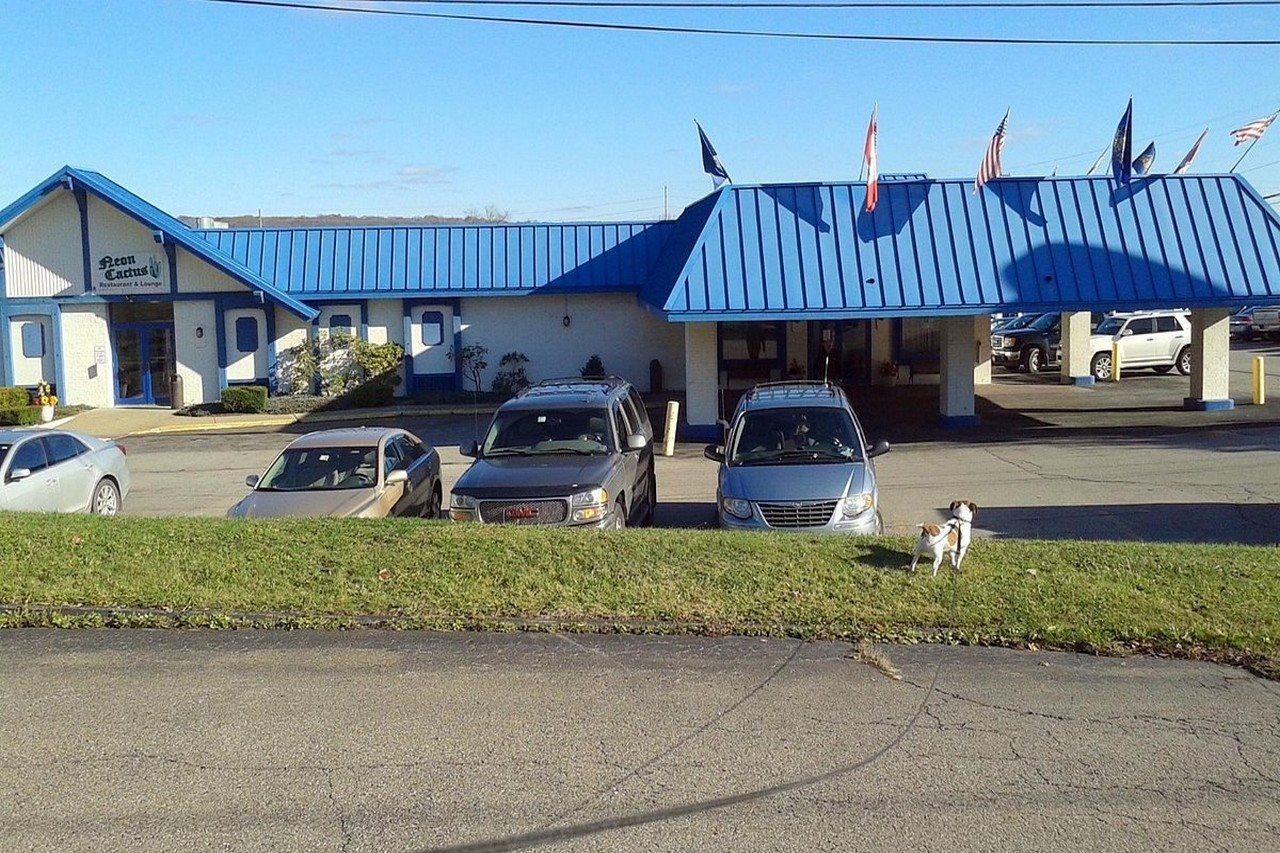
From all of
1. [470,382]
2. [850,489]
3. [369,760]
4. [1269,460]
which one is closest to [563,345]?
[470,382]

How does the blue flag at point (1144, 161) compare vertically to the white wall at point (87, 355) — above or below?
above

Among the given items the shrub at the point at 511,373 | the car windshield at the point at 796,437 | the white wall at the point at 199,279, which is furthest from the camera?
the shrub at the point at 511,373

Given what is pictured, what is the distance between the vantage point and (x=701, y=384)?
24156 millimetres

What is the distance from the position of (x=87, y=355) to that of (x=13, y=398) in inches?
117

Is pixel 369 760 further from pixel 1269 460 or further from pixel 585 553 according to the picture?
pixel 1269 460

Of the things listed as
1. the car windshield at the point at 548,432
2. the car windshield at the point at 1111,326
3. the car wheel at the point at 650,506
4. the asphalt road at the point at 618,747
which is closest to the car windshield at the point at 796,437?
the car windshield at the point at 548,432

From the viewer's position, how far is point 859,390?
3381cm

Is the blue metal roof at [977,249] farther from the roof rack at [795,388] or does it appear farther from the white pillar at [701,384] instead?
the roof rack at [795,388]

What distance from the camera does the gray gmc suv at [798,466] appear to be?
11820 millimetres

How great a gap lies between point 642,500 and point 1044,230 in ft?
40.8

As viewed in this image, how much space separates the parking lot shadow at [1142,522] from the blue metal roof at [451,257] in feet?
59.1

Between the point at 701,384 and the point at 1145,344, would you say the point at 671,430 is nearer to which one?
the point at 701,384

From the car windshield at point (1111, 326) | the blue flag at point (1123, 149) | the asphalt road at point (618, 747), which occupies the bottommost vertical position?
the asphalt road at point (618, 747)

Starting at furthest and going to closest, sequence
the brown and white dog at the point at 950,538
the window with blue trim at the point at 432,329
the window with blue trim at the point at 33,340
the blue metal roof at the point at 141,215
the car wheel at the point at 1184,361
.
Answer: the car wheel at the point at 1184,361
the window with blue trim at the point at 432,329
the window with blue trim at the point at 33,340
the blue metal roof at the point at 141,215
the brown and white dog at the point at 950,538
